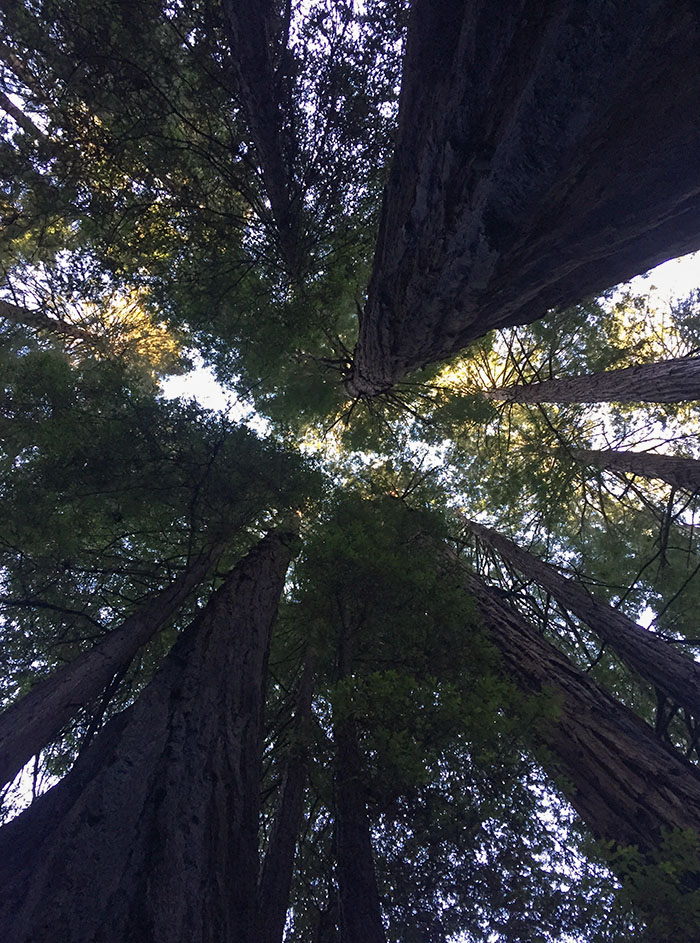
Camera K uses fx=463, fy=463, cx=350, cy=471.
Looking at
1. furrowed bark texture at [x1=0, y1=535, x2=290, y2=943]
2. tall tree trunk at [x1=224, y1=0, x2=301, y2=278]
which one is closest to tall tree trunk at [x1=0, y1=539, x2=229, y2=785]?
furrowed bark texture at [x1=0, y1=535, x2=290, y2=943]

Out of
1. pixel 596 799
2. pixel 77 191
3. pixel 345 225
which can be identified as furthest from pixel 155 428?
pixel 596 799

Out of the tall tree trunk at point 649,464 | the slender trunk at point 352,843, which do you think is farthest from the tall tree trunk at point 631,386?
the slender trunk at point 352,843

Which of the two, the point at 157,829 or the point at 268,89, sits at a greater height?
the point at 268,89

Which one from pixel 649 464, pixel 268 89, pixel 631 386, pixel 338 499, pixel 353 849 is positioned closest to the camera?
pixel 353 849

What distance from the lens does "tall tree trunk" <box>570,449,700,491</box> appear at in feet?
21.5

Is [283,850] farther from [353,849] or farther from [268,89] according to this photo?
[268,89]

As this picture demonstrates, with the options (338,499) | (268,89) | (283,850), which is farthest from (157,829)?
(268,89)

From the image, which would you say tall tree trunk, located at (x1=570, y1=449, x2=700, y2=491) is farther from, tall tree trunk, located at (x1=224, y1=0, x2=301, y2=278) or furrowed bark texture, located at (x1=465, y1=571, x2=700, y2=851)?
tall tree trunk, located at (x1=224, y1=0, x2=301, y2=278)

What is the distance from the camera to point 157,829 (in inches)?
90.4

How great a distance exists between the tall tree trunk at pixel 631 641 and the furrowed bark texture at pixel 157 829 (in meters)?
4.23

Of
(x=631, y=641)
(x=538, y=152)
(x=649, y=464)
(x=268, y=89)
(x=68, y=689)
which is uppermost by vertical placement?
(x=268, y=89)

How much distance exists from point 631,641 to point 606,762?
6.56ft

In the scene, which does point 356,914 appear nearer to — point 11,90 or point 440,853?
point 440,853

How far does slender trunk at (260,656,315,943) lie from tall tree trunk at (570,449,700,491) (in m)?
5.56
